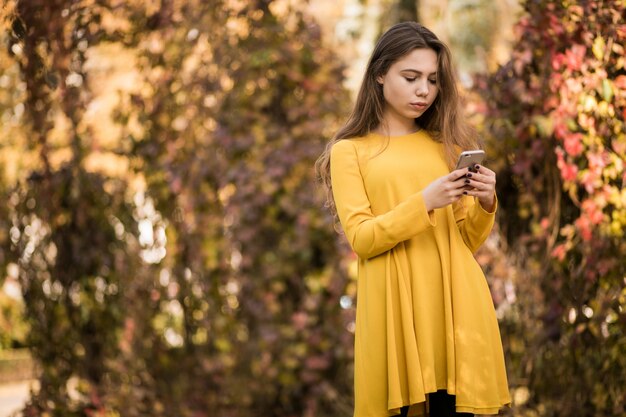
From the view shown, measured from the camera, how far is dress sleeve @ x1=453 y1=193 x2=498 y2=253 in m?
2.57

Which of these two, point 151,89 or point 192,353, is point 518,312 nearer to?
point 192,353

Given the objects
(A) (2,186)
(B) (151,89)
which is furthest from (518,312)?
(A) (2,186)

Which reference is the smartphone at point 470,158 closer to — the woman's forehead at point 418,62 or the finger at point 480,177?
the finger at point 480,177

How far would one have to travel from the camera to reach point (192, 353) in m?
5.12

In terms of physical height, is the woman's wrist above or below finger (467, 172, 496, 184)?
below

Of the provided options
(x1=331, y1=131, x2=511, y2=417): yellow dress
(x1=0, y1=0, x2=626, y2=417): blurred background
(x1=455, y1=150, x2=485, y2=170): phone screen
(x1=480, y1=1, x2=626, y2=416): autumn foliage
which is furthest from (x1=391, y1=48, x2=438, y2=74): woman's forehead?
(x1=0, y1=0, x2=626, y2=417): blurred background

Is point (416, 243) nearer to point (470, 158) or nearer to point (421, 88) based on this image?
point (470, 158)

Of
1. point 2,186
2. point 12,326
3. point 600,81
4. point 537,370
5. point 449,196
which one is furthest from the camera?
point 12,326

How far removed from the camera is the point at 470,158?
2350mm

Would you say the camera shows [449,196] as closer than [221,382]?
Yes

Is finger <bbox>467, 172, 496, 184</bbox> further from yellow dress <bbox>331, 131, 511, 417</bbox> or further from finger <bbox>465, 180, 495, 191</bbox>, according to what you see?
yellow dress <bbox>331, 131, 511, 417</bbox>

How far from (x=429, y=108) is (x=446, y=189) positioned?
464 mm

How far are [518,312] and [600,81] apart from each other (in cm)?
125

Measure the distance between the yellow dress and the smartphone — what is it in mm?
149
